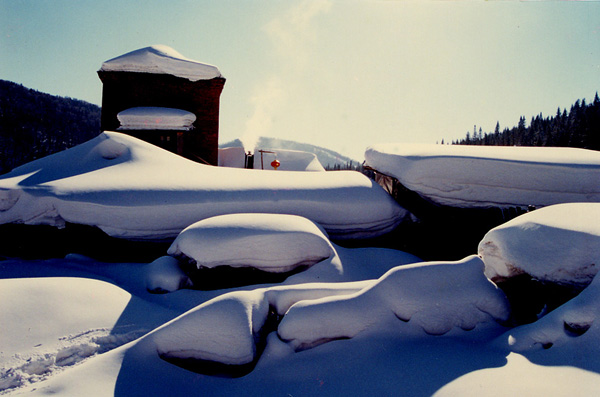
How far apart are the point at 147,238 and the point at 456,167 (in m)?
2.72

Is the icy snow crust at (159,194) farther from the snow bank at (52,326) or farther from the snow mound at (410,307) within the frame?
the snow mound at (410,307)

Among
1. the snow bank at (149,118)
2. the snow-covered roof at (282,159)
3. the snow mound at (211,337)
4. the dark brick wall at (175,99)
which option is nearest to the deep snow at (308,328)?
the snow mound at (211,337)

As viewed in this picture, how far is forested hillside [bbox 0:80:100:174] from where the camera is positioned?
12148 mm

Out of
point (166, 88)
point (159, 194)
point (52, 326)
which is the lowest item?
point (52, 326)

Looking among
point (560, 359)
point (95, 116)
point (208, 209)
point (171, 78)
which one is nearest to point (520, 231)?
point (560, 359)

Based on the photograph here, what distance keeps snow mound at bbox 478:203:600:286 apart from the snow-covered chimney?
6227 mm

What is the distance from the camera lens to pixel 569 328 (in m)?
1.52

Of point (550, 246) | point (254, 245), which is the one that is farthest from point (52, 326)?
point (550, 246)

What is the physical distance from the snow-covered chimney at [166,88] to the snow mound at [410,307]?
6132 millimetres

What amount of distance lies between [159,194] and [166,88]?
5.04 metres

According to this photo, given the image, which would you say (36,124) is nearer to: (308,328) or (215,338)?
(215,338)

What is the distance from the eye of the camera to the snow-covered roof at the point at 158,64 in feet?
22.6

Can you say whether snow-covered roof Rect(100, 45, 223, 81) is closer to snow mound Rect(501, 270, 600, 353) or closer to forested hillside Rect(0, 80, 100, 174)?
forested hillside Rect(0, 80, 100, 174)

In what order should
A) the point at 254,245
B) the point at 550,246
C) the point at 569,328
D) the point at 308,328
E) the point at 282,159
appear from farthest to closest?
the point at 282,159 < the point at 254,245 < the point at 550,246 < the point at 308,328 < the point at 569,328
